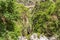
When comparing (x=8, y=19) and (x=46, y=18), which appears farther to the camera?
(x=46, y=18)

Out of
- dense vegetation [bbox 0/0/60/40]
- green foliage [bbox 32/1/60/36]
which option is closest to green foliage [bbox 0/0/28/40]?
dense vegetation [bbox 0/0/60/40]

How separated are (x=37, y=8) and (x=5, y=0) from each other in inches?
189

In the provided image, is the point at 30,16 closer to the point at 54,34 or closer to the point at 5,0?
the point at 54,34

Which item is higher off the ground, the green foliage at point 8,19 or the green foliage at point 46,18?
the green foliage at point 8,19

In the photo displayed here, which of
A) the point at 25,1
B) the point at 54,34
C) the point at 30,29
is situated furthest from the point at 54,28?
the point at 25,1

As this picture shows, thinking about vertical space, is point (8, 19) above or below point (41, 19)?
above

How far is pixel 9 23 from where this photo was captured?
9.90 meters

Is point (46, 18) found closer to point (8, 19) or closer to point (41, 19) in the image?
point (41, 19)

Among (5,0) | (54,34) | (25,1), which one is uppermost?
(5,0)

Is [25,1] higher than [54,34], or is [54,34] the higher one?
[25,1]

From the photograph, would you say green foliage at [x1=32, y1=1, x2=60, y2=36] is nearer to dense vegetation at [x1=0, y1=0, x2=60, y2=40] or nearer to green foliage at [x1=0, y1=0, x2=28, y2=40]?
dense vegetation at [x1=0, y1=0, x2=60, y2=40]

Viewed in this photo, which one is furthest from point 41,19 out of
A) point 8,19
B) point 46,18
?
point 8,19

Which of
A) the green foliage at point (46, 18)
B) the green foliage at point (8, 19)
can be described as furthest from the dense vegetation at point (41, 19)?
the green foliage at point (8, 19)

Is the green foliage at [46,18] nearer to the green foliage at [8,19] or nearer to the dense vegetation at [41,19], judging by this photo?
the dense vegetation at [41,19]
